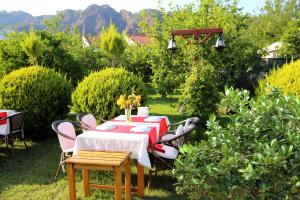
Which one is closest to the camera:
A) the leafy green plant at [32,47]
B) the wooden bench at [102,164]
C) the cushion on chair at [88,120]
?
the wooden bench at [102,164]

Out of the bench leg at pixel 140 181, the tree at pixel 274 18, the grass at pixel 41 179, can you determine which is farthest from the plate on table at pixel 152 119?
the tree at pixel 274 18

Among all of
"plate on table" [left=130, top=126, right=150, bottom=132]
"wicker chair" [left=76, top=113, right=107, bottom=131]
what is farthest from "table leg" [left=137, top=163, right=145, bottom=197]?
"wicker chair" [left=76, top=113, right=107, bottom=131]

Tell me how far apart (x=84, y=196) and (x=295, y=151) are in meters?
3.35

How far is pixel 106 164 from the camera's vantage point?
4012 mm

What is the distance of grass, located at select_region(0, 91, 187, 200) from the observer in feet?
15.7

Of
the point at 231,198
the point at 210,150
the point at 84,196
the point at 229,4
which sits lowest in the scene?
the point at 84,196

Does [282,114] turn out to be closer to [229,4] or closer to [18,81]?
[18,81]

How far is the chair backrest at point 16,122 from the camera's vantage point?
6.23m

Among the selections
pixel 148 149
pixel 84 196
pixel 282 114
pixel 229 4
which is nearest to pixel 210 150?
pixel 282 114

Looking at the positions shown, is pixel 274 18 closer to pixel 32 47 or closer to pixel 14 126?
pixel 32 47

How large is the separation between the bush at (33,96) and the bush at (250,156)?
5527 millimetres

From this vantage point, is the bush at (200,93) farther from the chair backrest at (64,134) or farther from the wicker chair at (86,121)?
the chair backrest at (64,134)

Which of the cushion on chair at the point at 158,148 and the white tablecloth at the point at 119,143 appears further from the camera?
the cushion on chair at the point at 158,148

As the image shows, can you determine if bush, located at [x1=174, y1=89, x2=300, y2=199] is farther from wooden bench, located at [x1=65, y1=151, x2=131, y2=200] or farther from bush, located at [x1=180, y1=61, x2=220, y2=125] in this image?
bush, located at [x1=180, y1=61, x2=220, y2=125]
